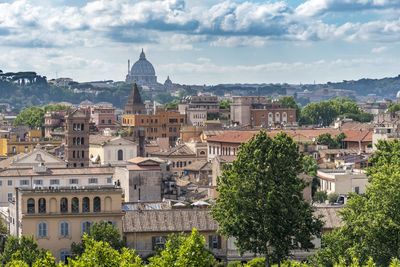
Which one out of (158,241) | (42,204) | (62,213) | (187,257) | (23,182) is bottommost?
(158,241)

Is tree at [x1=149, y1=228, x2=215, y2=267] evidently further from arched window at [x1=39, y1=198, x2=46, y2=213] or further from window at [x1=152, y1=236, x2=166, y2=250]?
arched window at [x1=39, y1=198, x2=46, y2=213]

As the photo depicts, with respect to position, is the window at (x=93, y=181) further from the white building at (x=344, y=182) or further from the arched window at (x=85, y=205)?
the arched window at (x=85, y=205)

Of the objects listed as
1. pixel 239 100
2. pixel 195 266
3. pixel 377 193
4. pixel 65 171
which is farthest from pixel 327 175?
pixel 239 100

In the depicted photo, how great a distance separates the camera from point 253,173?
58750 millimetres

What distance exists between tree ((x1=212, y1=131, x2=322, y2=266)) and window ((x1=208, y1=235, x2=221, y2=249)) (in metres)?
6.86

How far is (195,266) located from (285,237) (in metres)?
12.3

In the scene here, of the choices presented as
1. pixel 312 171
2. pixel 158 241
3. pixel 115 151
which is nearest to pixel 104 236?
pixel 158 241

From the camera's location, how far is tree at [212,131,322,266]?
190 ft

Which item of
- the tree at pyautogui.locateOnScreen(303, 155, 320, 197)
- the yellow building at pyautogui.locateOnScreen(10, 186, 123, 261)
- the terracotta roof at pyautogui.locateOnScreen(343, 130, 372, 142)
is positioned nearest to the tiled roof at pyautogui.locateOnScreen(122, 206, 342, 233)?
the yellow building at pyautogui.locateOnScreen(10, 186, 123, 261)

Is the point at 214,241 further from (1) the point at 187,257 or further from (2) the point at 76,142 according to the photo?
(2) the point at 76,142

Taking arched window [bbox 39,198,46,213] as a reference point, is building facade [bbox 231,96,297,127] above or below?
below

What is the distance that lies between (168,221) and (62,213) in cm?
554

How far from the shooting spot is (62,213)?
217ft

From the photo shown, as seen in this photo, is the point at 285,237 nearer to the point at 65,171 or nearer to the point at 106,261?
the point at 106,261
